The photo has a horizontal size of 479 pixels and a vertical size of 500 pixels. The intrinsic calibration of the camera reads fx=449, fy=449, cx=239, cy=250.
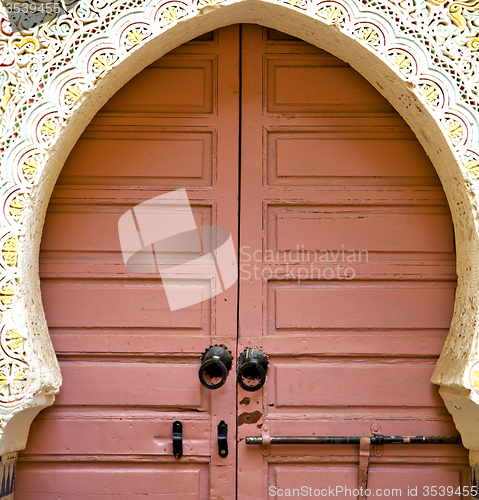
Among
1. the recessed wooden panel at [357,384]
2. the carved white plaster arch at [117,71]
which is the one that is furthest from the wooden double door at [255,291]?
the carved white plaster arch at [117,71]

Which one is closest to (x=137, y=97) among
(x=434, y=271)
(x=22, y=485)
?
(x=434, y=271)

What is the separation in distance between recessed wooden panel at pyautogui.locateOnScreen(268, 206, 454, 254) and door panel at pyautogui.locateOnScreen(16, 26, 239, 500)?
0.25 meters

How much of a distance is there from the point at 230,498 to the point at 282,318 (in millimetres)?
749

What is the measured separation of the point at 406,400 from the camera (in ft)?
6.08

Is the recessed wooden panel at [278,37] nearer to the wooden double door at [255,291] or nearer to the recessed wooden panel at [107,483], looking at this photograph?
the wooden double door at [255,291]

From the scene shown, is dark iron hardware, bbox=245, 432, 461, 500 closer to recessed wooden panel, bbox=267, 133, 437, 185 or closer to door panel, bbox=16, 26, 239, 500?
door panel, bbox=16, 26, 239, 500

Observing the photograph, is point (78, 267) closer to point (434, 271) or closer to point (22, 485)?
point (22, 485)

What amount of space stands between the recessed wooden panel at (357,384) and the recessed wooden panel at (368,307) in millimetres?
169

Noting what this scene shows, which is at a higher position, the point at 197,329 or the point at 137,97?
the point at 137,97

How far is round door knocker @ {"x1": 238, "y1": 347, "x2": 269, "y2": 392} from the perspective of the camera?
5.75 ft

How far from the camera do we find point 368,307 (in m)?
1.90

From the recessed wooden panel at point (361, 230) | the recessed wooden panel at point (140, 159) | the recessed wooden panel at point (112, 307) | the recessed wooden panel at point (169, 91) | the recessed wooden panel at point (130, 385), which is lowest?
the recessed wooden panel at point (130, 385)

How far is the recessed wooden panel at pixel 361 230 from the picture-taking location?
6.31 feet

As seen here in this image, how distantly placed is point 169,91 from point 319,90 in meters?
0.66
